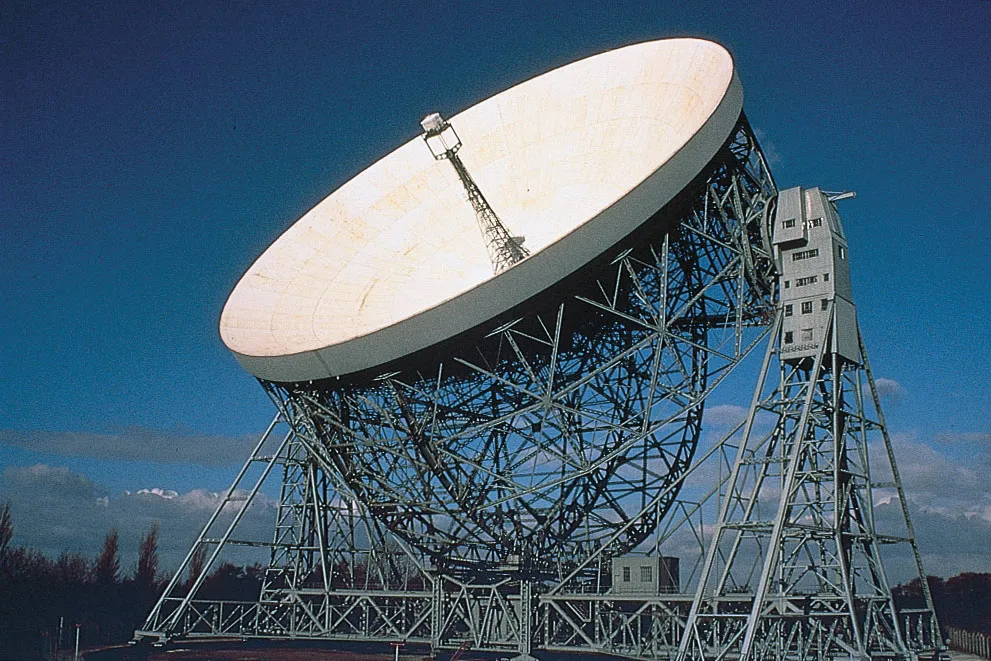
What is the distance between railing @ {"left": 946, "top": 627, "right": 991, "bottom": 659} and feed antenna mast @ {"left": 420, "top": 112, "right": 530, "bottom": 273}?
28.9m

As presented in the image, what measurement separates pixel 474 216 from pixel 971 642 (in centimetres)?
3396

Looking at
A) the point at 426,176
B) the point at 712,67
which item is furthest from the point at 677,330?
the point at 426,176

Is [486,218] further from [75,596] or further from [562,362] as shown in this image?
[75,596]

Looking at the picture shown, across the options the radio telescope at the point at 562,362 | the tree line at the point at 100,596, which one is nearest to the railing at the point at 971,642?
the tree line at the point at 100,596

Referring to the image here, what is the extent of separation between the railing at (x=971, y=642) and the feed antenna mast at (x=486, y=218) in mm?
28927

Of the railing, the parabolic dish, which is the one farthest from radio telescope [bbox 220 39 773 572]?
the railing

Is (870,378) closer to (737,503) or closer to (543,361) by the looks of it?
(737,503)

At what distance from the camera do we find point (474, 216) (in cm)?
3450

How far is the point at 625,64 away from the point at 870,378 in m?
12.1

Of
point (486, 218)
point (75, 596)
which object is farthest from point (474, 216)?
point (75, 596)

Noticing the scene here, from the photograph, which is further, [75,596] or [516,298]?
[75,596]

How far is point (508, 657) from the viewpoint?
108 feet

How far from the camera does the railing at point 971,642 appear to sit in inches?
1793

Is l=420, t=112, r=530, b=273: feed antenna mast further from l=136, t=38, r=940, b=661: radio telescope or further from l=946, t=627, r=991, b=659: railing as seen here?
l=946, t=627, r=991, b=659: railing
